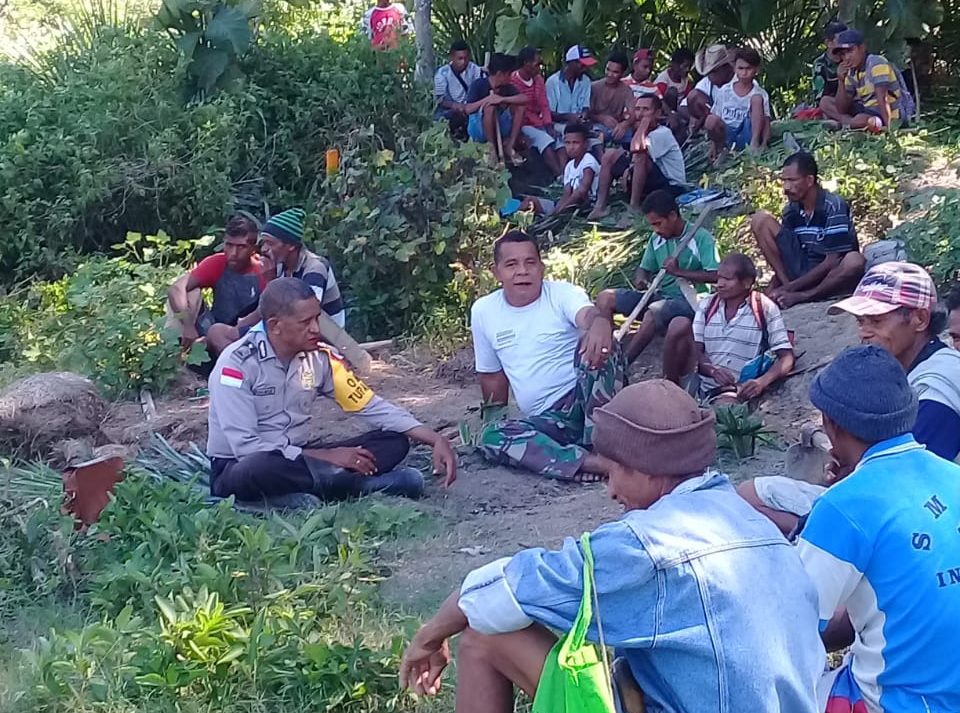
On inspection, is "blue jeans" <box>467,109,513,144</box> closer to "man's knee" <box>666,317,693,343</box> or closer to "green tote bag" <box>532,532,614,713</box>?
"man's knee" <box>666,317,693,343</box>

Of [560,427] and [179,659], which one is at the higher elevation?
[179,659]

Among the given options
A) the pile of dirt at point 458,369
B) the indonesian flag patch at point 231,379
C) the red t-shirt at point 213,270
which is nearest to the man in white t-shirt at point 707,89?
the pile of dirt at point 458,369

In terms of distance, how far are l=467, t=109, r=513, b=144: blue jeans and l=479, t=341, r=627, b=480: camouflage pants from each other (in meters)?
6.16

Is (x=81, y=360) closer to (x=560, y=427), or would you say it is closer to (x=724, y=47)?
(x=560, y=427)

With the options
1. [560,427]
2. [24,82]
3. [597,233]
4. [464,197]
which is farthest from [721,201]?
[24,82]

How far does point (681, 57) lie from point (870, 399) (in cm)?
1036

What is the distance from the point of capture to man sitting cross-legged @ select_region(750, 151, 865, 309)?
7820 millimetres

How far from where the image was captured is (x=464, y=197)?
29.1 feet

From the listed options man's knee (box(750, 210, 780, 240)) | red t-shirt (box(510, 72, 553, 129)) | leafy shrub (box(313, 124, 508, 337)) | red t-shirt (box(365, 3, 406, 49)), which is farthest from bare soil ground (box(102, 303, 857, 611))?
red t-shirt (box(365, 3, 406, 49))

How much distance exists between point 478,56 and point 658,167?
4.21 metres

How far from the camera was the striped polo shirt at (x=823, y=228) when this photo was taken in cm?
787

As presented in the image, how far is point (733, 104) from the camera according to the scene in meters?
11.1

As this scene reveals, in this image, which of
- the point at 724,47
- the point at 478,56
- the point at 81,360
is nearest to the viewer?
the point at 81,360

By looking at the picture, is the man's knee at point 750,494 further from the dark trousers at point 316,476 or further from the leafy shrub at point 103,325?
the leafy shrub at point 103,325
